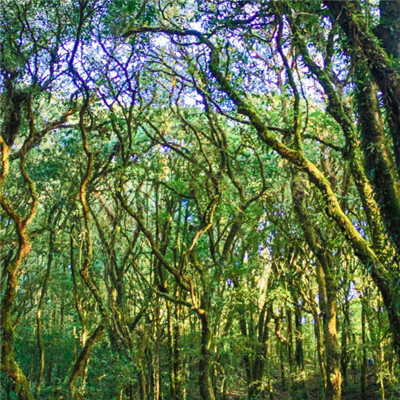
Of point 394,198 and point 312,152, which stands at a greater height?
point 312,152

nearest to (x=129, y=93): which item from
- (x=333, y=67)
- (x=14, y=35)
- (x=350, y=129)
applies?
(x=14, y=35)

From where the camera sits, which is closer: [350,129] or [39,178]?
[350,129]

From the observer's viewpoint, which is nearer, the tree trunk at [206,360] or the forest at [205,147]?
the forest at [205,147]

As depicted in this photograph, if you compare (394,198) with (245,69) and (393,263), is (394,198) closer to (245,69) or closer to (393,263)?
(393,263)

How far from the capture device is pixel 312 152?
424 inches

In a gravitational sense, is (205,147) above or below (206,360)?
above

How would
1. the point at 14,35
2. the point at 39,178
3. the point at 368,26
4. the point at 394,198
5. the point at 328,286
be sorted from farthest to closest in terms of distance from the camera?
the point at 39,178 < the point at 328,286 < the point at 14,35 < the point at 368,26 < the point at 394,198

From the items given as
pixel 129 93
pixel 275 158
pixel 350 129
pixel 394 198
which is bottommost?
pixel 394 198

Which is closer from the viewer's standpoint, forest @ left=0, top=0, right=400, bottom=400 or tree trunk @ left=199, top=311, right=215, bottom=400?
forest @ left=0, top=0, right=400, bottom=400

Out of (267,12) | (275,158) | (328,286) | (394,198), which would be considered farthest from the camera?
(275,158)

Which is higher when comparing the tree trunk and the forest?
the forest

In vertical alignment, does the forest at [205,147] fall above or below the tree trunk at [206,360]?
above

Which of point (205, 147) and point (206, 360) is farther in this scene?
point (205, 147)

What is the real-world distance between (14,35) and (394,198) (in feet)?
22.7
